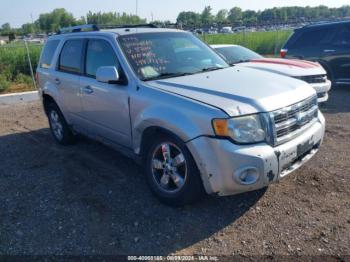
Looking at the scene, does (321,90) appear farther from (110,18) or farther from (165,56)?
(110,18)

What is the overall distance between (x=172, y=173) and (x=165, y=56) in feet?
4.85

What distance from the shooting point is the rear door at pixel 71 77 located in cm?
512

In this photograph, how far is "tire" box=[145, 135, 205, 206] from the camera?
3.48m

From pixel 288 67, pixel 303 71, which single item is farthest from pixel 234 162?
pixel 288 67

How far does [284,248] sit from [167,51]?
8.56ft

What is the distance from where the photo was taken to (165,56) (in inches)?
172

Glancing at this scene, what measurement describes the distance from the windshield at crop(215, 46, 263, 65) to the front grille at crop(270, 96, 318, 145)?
16.6 ft

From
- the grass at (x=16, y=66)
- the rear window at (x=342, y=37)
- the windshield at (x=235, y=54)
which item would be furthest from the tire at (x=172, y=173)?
the grass at (x=16, y=66)

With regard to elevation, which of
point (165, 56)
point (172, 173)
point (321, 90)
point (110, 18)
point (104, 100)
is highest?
point (110, 18)

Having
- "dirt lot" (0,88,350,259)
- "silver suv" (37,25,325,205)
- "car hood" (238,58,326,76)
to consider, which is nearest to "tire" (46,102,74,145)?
"silver suv" (37,25,325,205)

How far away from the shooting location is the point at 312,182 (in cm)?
425

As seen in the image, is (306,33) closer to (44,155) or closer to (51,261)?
(44,155)

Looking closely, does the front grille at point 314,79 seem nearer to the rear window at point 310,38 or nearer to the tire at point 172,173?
the rear window at point 310,38

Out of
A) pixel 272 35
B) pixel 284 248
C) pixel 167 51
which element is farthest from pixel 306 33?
pixel 272 35
